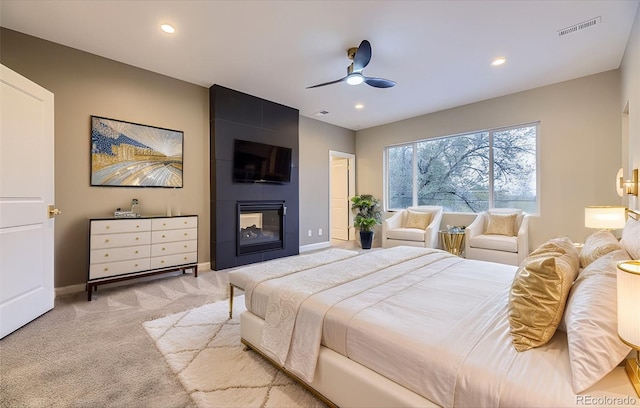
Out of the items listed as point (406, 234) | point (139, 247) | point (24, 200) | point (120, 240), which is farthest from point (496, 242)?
point (24, 200)

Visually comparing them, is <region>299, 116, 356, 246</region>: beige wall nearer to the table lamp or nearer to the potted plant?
the potted plant

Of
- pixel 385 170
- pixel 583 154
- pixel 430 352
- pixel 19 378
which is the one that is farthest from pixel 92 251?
pixel 583 154

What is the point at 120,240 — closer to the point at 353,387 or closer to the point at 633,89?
the point at 353,387

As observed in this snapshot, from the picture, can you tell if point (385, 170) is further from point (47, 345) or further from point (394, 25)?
point (47, 345)

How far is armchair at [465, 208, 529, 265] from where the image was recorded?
395 cm

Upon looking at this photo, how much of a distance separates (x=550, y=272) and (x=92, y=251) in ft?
12.8

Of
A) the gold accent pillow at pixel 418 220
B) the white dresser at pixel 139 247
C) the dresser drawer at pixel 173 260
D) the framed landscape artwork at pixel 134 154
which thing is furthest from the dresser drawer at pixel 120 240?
the gold accent pillow at pixel 418 220

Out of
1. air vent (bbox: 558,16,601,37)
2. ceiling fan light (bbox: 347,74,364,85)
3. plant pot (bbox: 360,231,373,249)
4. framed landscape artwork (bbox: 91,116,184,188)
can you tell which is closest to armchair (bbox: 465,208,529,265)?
plant pot (bbox: 360,231,373,249)

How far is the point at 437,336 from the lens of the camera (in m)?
1.14

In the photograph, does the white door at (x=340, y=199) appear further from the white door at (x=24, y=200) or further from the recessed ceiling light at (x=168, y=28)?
the white door at (x=24, y=200)

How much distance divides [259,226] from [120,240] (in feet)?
6.90

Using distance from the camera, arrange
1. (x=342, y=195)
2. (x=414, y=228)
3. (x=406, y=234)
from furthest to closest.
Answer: (x=342, y=195) → (x=414, y=228) → (x=406, y=234)

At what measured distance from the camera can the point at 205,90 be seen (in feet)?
14.0

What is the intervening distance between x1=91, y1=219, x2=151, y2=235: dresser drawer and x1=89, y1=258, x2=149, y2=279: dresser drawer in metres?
0.37
